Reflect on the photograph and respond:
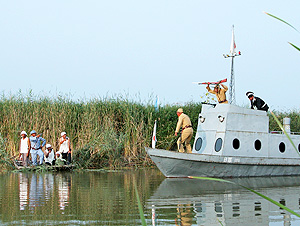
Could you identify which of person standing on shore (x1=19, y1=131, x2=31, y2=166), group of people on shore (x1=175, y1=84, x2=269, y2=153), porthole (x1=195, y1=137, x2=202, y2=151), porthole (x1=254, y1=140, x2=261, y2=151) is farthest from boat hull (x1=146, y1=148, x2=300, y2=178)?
person standing on shore (x1=19, y1=131, x2=31, y2=166)

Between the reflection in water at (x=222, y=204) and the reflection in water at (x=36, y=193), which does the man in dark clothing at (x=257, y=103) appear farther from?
the reflection in water at (x=36, y=193)

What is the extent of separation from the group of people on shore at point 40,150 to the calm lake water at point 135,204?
206 inches

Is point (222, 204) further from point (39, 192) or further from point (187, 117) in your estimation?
point (187, 117)

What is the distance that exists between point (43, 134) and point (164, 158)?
7833mm

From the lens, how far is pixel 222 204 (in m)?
10.1

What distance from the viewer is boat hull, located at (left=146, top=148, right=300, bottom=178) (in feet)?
54.5

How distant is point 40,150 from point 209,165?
25.4 feet

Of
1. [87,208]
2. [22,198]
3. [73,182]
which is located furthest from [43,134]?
[87,208]

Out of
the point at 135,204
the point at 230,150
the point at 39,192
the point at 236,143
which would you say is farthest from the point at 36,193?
the point at 236,143

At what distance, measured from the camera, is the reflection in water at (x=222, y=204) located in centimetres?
804

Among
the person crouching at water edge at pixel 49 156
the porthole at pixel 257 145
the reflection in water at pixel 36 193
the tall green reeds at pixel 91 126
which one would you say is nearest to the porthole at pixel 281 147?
the porthole at pixel 257 145

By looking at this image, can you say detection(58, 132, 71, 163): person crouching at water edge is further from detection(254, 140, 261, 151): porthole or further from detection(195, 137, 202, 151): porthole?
detection(254, 140, 261, 151): porthole

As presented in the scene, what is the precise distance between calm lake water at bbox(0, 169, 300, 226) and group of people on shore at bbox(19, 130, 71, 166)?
5.24m

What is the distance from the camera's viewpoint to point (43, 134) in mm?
22312
